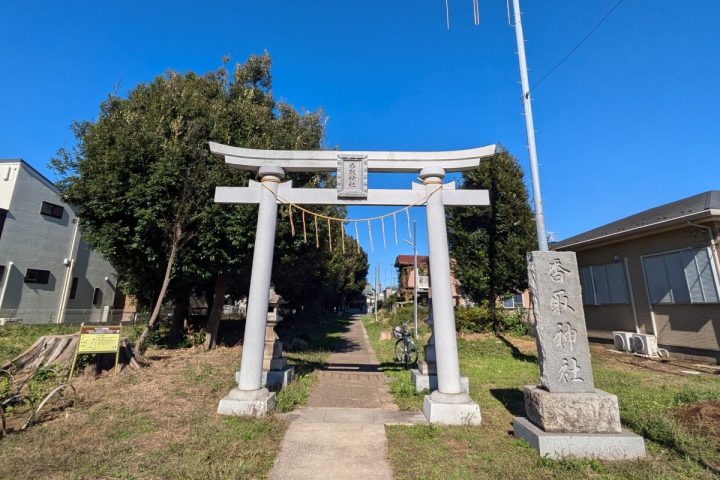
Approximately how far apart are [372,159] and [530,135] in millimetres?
5428

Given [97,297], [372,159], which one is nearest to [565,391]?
[372,159]

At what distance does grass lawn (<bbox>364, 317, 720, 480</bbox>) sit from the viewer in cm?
412

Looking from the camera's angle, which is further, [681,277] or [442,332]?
[681,277]

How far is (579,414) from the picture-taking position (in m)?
4.78

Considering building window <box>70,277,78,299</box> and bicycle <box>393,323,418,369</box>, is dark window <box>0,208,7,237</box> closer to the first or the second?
building window <box>70,277,78,299</box>

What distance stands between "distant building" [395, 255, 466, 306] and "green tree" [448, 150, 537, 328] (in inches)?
51.2

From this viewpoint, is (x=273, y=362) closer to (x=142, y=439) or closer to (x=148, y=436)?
(x=148, y=436)

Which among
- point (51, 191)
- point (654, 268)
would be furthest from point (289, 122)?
point (51, 191)

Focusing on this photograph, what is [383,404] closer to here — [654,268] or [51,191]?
[654,268]

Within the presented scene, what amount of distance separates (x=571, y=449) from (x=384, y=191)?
210 inches

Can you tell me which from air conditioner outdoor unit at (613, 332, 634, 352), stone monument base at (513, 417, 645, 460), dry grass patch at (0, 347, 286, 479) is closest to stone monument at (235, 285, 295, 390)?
dry grass patch at (0, 347, 286, 479)

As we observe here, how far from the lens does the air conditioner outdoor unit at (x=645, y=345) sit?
466 inches

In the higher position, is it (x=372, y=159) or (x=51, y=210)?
(x=51, y=210)

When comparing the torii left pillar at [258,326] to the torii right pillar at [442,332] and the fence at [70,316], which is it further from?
the fence at [70,316]
